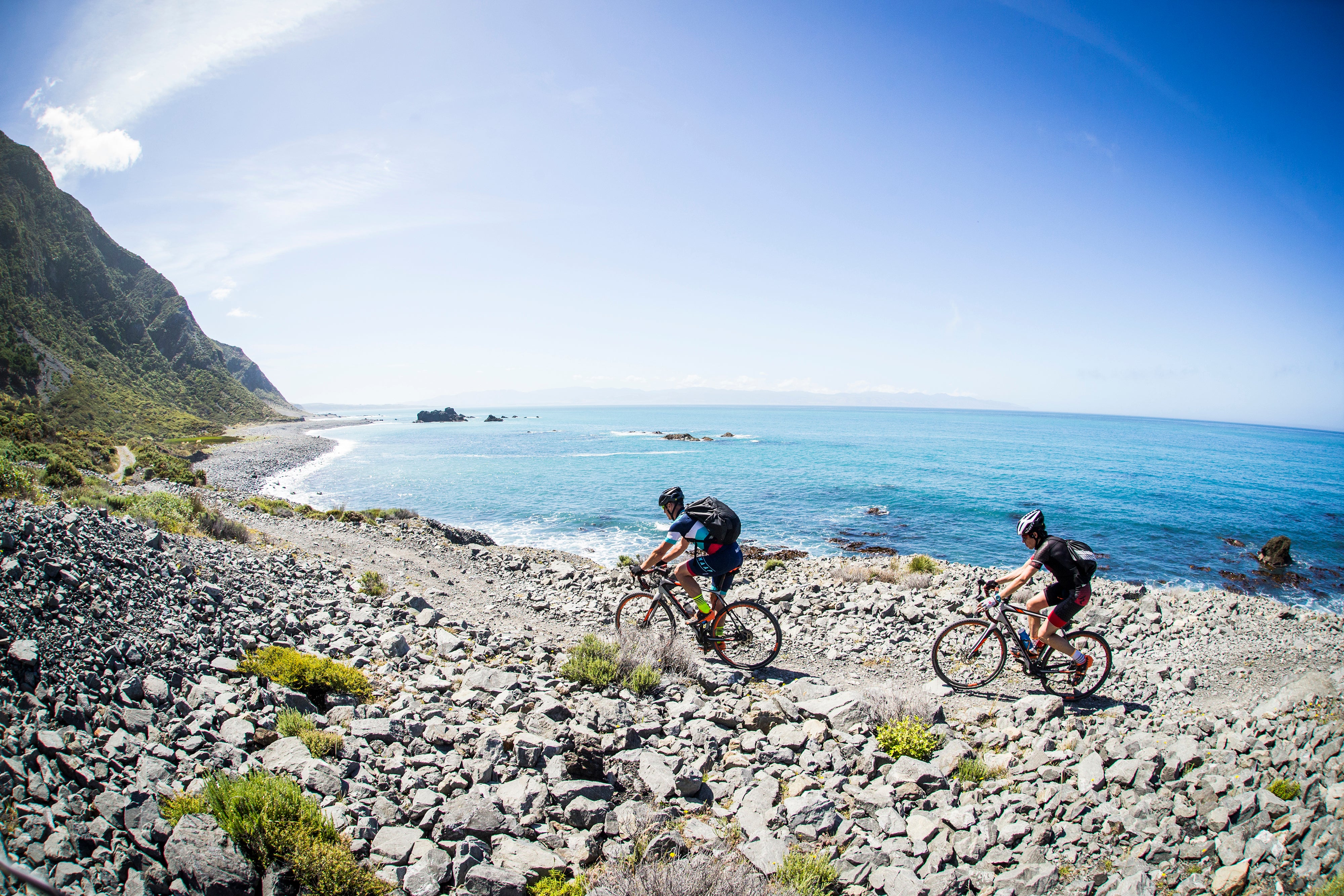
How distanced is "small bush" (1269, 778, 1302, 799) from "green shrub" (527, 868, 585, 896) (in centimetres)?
633

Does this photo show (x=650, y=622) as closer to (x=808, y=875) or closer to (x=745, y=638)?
(x=745, y=638)

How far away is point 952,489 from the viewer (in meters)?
46.5

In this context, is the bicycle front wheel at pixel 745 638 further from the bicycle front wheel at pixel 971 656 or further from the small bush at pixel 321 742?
the small bush at pixel 321 742

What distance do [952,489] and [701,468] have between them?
24.9 metres

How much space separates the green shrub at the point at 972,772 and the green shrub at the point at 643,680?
13.3 ft

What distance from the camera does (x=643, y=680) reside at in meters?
8.11

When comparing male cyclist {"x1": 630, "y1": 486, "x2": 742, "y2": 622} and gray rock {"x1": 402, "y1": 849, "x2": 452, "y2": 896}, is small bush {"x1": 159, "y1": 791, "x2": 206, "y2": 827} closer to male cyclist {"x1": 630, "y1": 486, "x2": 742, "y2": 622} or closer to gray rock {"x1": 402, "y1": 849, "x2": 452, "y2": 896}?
gray rock {"x1": 402, "y1": 849, "x2": 452, "y2": 896}

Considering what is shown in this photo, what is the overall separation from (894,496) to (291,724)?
43541 millimetres

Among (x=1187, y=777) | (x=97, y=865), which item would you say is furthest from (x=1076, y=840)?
(x=97, y=865)

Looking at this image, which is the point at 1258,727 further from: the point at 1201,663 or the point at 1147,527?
the point at 1147,527

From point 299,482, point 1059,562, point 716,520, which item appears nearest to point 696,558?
point 716,520

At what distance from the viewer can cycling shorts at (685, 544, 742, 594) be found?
356 inches

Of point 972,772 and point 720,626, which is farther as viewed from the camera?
point 720,626

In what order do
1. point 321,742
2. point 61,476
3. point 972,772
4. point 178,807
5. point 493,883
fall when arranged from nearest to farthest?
1. point 493,883
2. point 178,807
3. point 321,742
4. point 972,772
5. point 61,476
